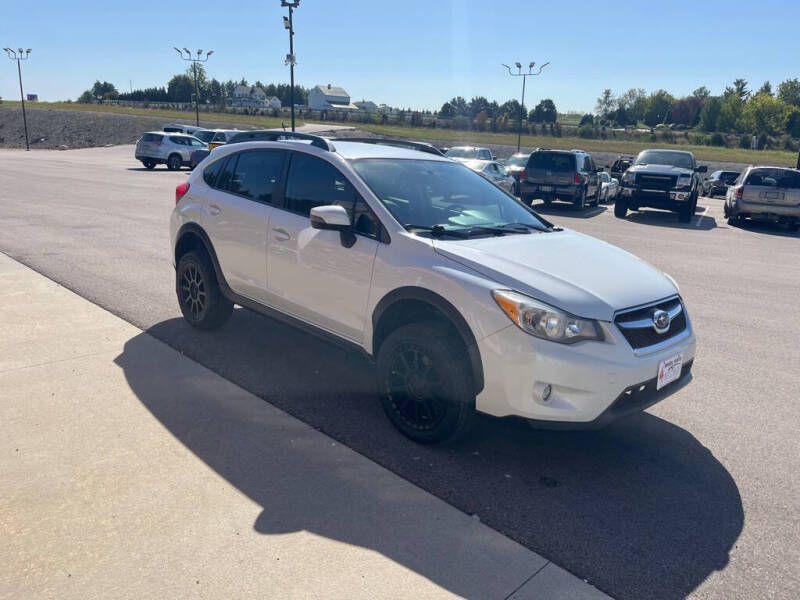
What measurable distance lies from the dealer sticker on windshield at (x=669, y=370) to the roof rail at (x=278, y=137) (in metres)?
2.64

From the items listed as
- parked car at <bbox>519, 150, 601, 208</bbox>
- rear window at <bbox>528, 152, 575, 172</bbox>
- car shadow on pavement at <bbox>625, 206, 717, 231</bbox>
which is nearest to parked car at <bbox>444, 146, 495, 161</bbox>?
rear window at <bbox>528, 152, 575, 172</bbox>

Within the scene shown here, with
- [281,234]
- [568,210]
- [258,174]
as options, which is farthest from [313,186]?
[568,210]

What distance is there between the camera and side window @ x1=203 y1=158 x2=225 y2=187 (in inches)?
228

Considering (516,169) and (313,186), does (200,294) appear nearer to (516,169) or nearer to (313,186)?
(313,186)

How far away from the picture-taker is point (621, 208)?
58.9 ft

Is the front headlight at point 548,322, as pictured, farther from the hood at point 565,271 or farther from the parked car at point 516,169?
the parked car at point 516,169

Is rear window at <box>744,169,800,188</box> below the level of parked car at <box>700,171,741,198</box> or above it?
above

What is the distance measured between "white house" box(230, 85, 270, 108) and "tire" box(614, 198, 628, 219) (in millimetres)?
152996

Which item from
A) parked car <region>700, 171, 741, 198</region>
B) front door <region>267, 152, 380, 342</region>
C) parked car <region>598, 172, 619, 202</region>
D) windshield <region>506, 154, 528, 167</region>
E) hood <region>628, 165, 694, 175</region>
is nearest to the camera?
front door <region>267, 152, 380, 342</region>

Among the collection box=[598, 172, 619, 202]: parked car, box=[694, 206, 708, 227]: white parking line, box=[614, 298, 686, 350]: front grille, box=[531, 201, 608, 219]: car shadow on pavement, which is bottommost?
box=[694, 206, 708, 227]: white parking line

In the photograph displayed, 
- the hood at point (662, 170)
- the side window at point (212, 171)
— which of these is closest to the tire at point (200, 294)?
the side window at point (212, 171)

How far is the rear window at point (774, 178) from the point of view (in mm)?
16500

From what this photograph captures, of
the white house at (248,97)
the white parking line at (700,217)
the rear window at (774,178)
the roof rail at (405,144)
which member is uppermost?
the white house at (248,97)

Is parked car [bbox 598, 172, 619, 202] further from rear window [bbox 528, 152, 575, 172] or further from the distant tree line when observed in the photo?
the distant tree line
